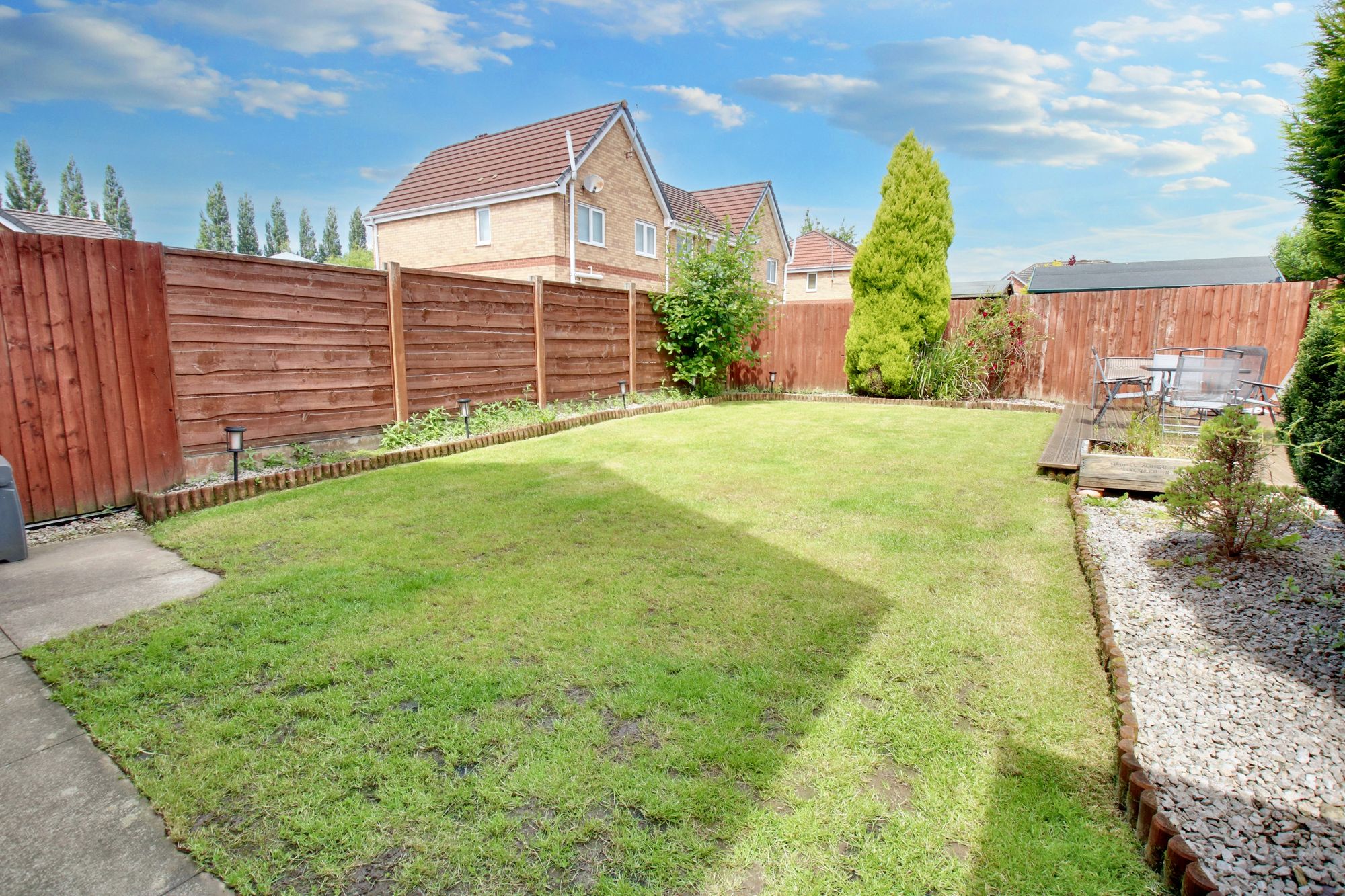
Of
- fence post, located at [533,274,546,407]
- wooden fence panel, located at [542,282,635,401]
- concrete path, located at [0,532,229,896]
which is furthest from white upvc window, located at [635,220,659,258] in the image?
concrete path, located at [0,532,229,896]

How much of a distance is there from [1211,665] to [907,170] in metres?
11.2

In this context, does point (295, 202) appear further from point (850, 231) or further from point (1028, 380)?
point (1028, 380)

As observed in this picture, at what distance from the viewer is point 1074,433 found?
7.01 meters

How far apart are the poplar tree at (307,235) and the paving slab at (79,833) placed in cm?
10205

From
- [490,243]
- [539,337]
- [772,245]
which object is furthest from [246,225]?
[539,337]

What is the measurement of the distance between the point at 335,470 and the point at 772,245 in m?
27.7

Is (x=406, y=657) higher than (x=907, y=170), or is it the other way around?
(x=907, y=170)

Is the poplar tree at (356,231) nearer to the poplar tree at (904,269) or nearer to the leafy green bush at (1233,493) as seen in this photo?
the poplar tree at (904,269)

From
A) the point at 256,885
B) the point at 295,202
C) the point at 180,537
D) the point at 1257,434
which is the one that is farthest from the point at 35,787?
the point at 295,202

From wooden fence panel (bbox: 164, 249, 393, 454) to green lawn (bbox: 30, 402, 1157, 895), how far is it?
1712mm

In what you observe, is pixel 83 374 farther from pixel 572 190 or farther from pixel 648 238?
pixel 648 238

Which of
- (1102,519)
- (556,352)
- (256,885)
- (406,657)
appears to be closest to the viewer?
(256,885)

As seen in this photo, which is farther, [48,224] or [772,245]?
[772,245]

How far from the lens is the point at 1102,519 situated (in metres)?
4.37
